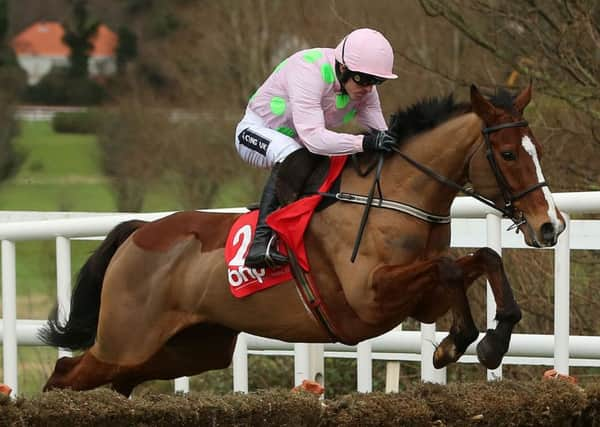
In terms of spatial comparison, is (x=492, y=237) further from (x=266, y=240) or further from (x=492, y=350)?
(x=266, y=240)

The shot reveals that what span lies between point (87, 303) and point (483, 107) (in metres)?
2.38

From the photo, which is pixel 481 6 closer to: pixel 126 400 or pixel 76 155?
pixel 126 400

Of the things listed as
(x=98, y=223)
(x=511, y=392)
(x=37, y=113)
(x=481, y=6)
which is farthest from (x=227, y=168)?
(x=37, y=113)

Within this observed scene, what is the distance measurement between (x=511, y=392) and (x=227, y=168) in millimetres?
16401

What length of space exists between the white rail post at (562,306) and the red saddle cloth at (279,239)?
3.34ft

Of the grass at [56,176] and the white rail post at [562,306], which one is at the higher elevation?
the grass at [56,176]

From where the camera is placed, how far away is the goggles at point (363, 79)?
16.9 feet

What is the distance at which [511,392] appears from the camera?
4.28 meters

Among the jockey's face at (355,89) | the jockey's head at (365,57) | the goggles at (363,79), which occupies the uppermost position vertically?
the jockey's head at (365,57)

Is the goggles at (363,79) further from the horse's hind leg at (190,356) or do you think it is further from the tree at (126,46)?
the tree at (126,46)

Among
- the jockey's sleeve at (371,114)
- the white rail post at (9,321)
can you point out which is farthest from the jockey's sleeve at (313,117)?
the white rail post at (9,321)

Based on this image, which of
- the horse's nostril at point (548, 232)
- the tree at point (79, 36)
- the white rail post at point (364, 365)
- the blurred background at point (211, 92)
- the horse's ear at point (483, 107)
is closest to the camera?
the horse's nostril at point (548, 232)

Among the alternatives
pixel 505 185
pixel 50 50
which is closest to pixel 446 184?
pixel 505 185

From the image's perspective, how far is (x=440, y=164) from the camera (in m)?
5.08
